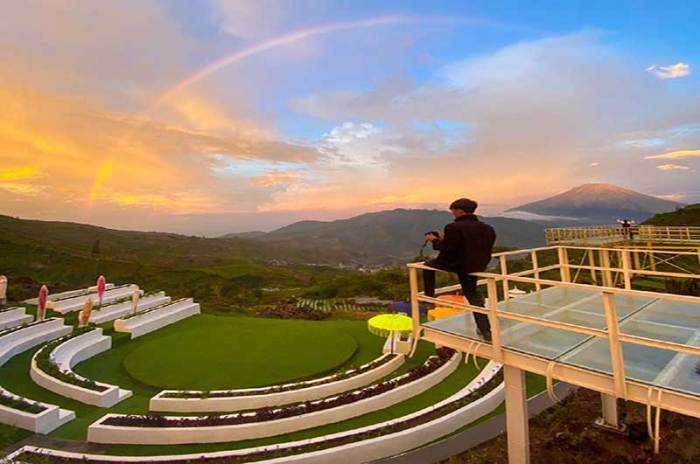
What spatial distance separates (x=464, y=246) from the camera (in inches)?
257

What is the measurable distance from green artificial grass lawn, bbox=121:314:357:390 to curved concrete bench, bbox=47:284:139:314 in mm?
6920

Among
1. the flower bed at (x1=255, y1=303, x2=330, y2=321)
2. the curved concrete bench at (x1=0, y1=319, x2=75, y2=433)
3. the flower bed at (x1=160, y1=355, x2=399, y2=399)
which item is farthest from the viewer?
the flower bed at (x1=255, y1=303, x2=330, y2=321)

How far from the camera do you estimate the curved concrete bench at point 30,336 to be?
54.1 ft

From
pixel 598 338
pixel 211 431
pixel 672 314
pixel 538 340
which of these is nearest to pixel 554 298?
pixel 672 314

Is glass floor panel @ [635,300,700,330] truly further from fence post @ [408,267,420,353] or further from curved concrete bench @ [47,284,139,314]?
curved concrete bench @ [47,284,139,314]

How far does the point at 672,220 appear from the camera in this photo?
74250mm

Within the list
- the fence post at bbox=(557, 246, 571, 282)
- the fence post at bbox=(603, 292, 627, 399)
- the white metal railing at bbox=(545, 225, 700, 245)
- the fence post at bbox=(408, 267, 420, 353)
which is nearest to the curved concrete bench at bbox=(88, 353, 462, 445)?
the fence post at bbox=(408, 267, 420, 353)

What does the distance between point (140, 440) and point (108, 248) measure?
126 m

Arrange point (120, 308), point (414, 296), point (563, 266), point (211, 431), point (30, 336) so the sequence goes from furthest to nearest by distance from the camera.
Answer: point (120, 308)
point (30, 336)
point (211, 431)
point (563, 266)
point (414, 296)

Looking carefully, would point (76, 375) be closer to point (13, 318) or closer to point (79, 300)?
point (13, 318)

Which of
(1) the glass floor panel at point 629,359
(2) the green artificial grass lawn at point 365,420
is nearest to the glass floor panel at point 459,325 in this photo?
(1) the glass floor panel at point 629,359

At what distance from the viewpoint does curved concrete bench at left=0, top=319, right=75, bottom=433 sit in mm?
11047

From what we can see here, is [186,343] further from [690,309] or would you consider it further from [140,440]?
[690,309]

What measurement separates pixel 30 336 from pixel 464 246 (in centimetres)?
2090
